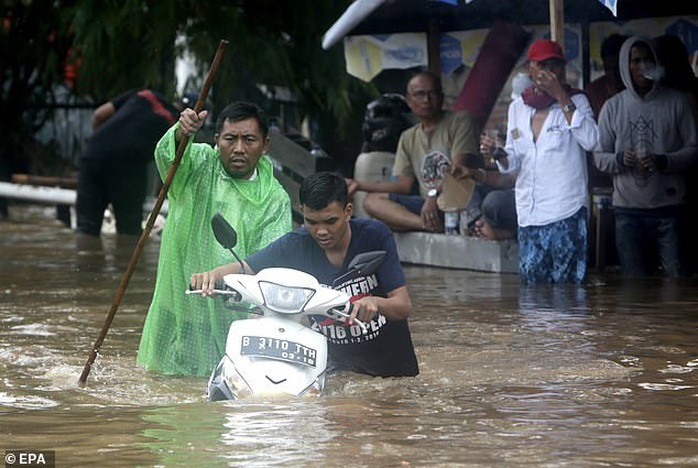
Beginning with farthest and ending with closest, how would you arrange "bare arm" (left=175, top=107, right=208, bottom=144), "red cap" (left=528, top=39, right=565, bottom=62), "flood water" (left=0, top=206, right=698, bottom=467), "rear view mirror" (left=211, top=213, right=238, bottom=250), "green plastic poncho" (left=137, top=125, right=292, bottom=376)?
1. "red cap" (left=528, top=39, right=565, bottom=62)
2. "green plastic poncho" (left=137, top=125, right=292, bottom=376)
3. "bare arm" (left=175, top=107, right=208, bottom=144)
4. "rear view mirror" (left=211, top=213, right=238, bottom=250)
5. "flood water" (left=0, top=206, right=698, bottom=467)

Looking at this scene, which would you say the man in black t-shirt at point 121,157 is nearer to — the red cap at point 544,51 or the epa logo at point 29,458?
the red cap at point 544,51

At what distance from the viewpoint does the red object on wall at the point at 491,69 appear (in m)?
13.1

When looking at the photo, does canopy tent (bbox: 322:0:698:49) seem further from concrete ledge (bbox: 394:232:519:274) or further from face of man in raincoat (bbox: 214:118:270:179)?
face of man in raincoat (bbox: 214:118:270:179)

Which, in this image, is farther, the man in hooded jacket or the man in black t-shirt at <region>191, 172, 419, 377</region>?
the man in hooded jacket

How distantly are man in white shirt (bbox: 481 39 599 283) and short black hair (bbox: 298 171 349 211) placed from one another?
4544 mm

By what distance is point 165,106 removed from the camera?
48.8 ft

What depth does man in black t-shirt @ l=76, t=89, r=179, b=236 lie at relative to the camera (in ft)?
49.2

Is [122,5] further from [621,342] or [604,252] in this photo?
[621,342]

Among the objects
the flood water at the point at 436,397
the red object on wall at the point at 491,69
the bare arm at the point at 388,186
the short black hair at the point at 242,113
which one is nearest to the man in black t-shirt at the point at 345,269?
the flood water at the point at 436,397

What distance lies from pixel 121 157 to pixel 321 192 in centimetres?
949

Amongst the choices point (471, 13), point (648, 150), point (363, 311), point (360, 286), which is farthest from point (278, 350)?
point (471, 13)

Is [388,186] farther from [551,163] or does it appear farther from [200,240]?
[200,240]

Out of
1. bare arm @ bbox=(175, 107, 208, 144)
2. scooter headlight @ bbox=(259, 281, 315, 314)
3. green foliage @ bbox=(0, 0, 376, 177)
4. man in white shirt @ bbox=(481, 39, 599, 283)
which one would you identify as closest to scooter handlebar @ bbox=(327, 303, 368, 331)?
scooter headlight @ bbox=(259, 281, 315, 314)

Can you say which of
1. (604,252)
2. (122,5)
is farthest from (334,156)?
(604,252)
